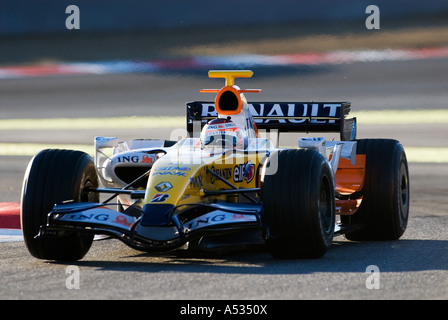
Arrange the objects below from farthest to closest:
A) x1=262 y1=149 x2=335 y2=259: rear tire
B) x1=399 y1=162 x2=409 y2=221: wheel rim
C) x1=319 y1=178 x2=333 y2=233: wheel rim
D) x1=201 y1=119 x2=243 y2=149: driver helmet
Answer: x1=399 y1=162 x2=409 y2=221: wheel rim
x1=201 y1=119 x2=243 y2=149: driver helmet
x1=319 y1=178 x2=333 y2=233: wheel rim
x1=262 y1=149 x2=335 y2=259: rear tire

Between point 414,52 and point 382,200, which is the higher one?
point 414,52

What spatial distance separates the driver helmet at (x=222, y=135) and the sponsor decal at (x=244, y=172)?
0.24m

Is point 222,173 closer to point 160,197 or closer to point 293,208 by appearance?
point 160,197

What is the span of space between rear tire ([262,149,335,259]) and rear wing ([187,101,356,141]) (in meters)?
2.67

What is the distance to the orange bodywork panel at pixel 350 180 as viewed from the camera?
9.19m

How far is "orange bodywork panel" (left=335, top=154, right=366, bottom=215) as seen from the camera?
9188 millimetres

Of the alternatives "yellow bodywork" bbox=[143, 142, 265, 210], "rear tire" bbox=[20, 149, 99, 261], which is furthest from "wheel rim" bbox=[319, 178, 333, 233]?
"rear tire" bbox=[20, 149, 99, 261]

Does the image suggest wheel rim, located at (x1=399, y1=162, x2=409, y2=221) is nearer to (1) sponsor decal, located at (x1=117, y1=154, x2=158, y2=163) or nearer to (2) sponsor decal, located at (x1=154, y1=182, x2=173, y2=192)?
(1) sponsor decal, located at (x1=117, y1=154, x2=158, y2=163)

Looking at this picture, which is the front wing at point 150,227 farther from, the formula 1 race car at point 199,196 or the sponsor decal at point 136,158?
the sponsor decal at point 136,158

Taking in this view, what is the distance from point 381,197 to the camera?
30.5ft

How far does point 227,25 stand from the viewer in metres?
21.4
